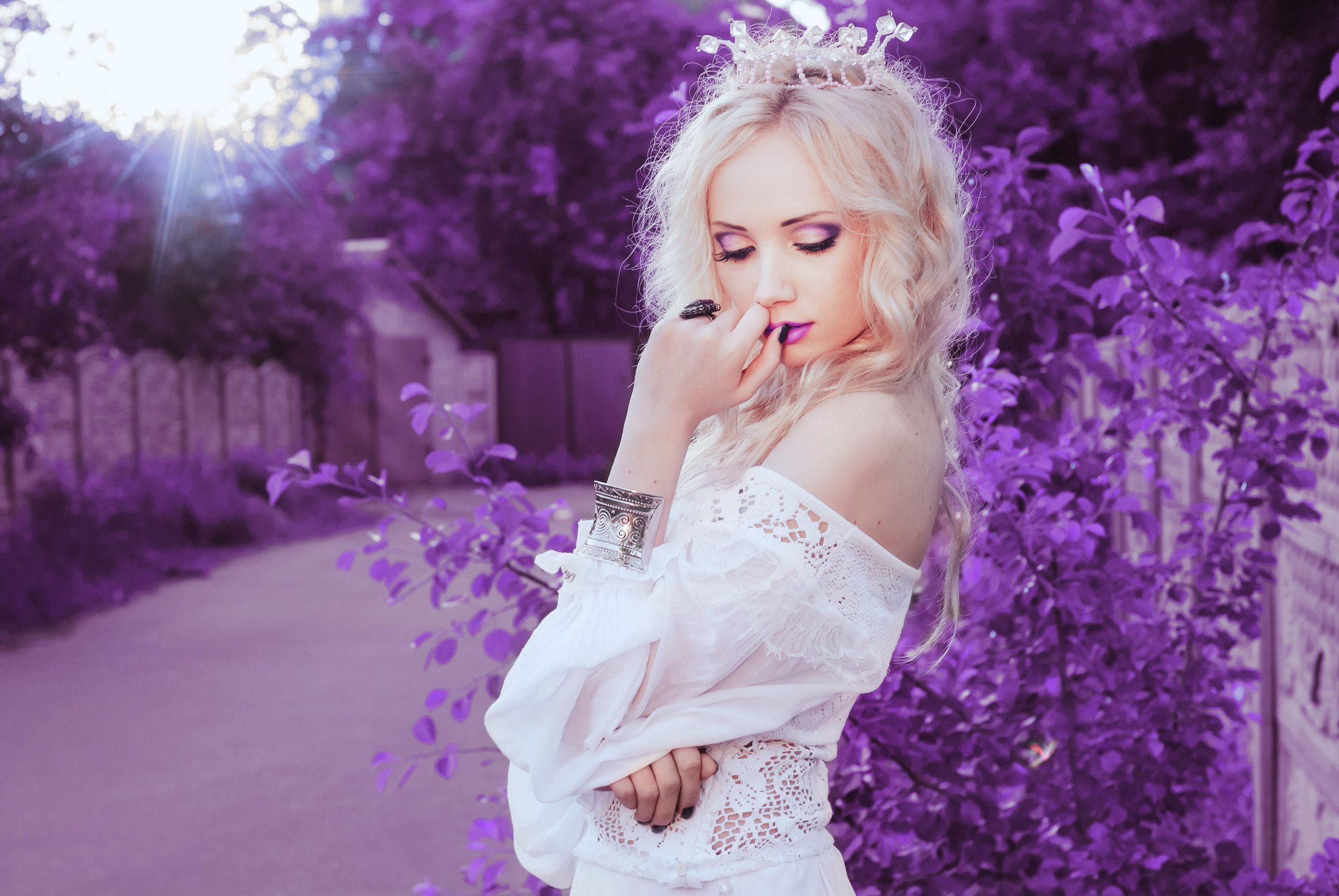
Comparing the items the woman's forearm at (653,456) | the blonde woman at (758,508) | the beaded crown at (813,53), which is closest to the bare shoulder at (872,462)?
the blonde woman at (758,508)

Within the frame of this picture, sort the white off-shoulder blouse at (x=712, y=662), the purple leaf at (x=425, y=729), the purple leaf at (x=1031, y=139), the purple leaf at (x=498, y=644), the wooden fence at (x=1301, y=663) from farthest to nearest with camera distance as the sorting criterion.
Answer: the wooden fence at (x=1301, y=663), the purple leaf at (x=1031, y=139), the purple leaf at (x=425, y=729), the purple leaf at (x=498, y=644), the white off-shoulder blouse at (x=712, y=662)

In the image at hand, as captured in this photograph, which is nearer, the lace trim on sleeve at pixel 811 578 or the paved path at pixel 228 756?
the lace trim on sleeve at pixel 811 578

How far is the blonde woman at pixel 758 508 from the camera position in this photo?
1350 millimetres

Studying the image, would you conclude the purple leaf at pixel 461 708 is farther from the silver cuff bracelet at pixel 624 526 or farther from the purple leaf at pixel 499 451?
the silver cuff bracelet at pixel 624 526

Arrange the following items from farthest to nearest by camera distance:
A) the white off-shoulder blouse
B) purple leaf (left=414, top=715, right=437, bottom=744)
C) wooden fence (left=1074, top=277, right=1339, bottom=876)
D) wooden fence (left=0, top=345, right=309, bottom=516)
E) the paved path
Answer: wooden fence (left=0, top=345, right=309, bottom=516) → the paved path → wooden fence (left=1074, top=277, right=1339, bottom=876) → purple leaf (left=414, top=715, right=437, bottom=744) → the white off-shoulder blouse

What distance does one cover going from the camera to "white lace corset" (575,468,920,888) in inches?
54.1

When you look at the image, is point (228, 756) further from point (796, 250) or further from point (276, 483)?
point (796, 250)

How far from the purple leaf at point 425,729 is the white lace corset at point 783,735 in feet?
3.61

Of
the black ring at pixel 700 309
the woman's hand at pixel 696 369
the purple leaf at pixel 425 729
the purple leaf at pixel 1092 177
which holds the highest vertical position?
the purple leaf at pixel 1092 177

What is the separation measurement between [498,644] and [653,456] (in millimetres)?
1170

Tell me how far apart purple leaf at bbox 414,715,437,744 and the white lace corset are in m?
1.10

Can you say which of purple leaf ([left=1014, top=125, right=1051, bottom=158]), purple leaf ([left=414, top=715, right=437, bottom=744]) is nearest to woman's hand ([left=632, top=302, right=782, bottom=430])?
purple leaf ([left=414, top=715, right=437, bottom=744])

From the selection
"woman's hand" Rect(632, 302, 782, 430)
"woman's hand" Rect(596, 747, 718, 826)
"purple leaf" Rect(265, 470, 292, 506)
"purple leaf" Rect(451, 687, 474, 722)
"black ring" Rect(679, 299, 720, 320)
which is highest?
"black ring" Rect(679, 299, 720, 320)

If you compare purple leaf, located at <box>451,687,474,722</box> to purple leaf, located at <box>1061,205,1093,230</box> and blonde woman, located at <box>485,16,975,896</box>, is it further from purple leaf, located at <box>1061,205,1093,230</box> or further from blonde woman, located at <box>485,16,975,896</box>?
purple leaf, located at <box>1061,205,1093,230</box>
